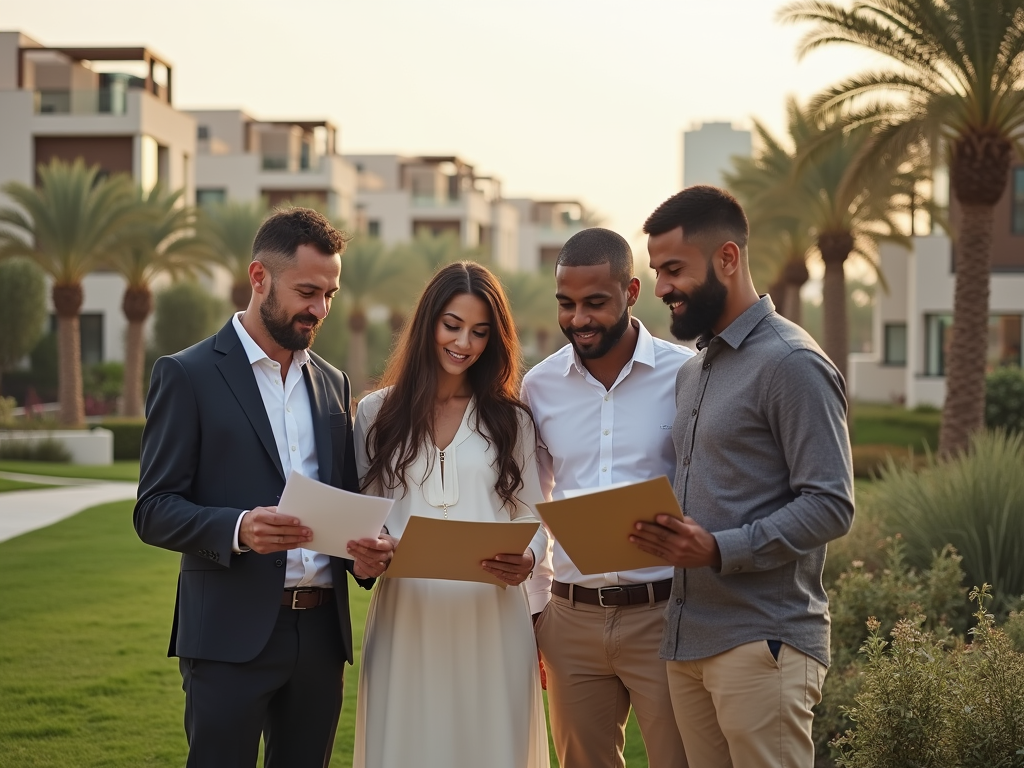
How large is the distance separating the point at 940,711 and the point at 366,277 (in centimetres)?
4398

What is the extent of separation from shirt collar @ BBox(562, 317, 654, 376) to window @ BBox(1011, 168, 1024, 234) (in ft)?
109

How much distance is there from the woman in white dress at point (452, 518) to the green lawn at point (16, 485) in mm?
16316

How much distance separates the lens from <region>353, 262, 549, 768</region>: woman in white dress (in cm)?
433

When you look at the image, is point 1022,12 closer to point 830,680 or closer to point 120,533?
point 830,680

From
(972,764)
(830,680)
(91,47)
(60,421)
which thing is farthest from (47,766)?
(91,47)

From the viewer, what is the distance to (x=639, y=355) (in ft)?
15.3

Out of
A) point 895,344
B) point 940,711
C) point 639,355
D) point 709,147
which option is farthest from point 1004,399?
point 709,147

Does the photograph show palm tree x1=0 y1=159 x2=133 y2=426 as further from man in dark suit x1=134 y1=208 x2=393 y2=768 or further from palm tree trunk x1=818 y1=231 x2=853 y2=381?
man in dark suit x1=134 y1=208 x2=393 y2=768

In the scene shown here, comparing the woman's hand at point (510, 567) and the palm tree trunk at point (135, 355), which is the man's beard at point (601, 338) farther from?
the palm tree trunk at point (135, 355)

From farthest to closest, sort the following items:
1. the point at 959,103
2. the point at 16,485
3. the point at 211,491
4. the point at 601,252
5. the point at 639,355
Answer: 1. the point at 16,485
2. the point at 959,103
3. the point at 639,355
4. the point at 601,252
5. the point at 211,491

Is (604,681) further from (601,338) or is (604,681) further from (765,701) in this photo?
(601,338)

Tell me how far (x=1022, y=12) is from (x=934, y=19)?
3.54ft

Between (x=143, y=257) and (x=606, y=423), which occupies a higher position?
(x=143, y=257)

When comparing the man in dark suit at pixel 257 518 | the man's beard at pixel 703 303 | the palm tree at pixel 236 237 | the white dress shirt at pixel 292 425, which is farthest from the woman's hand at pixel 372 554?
the palm tree at pixel 236 237
